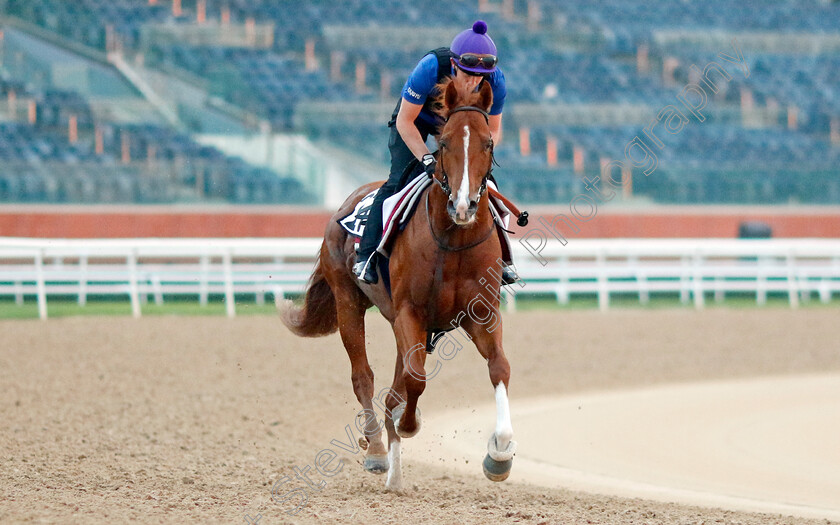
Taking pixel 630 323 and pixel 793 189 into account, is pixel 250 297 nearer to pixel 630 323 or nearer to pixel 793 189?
pixel 630 323

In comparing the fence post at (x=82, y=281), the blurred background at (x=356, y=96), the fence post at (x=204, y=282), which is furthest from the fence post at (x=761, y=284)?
the fence post at (x=82, y=281)

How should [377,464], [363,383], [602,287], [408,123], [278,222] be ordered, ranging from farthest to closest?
[278,222] < [602,287] < [363,383] < [377,464] < [408,123]

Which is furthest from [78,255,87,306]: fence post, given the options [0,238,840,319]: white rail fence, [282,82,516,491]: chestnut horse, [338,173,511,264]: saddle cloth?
[338,173,511,264]: saddle cloth

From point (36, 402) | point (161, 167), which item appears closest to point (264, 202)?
point (161, 167)

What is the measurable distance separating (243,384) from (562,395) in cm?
284

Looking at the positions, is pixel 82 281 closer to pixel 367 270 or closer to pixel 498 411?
pixel 367 270

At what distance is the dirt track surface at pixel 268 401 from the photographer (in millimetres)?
4863

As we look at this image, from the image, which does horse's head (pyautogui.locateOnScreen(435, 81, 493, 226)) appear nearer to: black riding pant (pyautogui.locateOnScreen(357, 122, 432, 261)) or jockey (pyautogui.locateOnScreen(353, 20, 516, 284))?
jockey (pyautogui.locateOnScreen(353, 20, 516, 284))

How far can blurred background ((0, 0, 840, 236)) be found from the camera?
19266mm

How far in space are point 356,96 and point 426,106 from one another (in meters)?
17.8

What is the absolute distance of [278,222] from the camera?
62.8 feet

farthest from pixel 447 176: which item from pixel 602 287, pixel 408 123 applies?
pixel 602 287

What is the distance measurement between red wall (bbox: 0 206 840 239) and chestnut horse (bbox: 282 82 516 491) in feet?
44.1

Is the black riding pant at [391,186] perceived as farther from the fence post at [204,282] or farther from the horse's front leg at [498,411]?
the fence post at [204,282]
